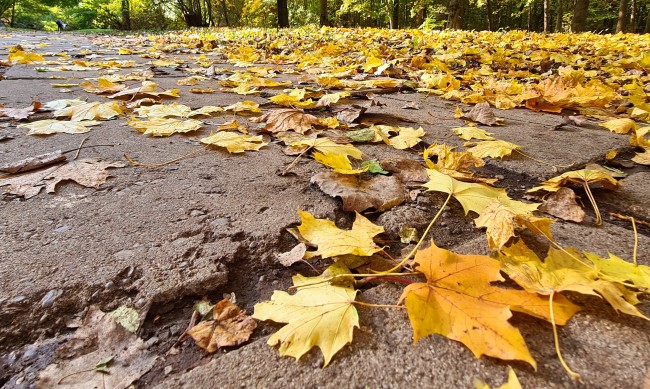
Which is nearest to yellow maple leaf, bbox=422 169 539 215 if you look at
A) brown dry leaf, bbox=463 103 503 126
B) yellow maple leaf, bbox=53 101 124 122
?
brown dry leaf, bbox=463 103 503 126

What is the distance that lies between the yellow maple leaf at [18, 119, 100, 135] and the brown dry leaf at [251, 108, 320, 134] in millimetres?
820

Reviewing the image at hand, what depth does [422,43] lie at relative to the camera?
5633 mm

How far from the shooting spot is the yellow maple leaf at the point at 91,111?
1.80 meters

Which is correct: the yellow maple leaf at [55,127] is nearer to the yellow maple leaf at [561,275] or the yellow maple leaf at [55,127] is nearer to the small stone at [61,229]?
the small stone at [61,229]

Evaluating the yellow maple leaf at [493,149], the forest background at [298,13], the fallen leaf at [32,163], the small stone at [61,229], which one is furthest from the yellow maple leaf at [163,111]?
the forest background at [298,13]

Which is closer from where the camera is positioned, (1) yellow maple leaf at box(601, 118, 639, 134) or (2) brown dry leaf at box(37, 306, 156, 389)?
(2) brown dry leaf at box(37, 306, 156, 389)

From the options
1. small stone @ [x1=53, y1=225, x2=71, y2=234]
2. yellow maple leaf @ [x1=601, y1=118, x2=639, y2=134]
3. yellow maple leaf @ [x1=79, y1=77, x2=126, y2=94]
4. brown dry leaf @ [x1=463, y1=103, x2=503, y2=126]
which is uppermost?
yellow maple leaf @ [x1=79, y1=77, x2=126, y2=94]

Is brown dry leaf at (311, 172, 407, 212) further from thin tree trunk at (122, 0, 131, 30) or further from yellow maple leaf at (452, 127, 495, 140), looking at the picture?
thin tree trunk at (122, 0, 131, 30)

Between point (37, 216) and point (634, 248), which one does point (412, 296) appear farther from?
point (37, 216)

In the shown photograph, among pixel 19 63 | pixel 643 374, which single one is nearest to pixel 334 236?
pixel 643 374

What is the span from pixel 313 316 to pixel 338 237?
235 mm

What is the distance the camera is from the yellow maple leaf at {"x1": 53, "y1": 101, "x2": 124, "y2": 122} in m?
1.80

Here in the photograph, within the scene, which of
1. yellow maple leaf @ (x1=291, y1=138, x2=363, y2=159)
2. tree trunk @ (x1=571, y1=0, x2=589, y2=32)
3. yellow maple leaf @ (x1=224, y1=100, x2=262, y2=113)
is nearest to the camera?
yellow maple leaf @ (x1=291, y1=138, x2=363, y2=159)

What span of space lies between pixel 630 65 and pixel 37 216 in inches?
202
